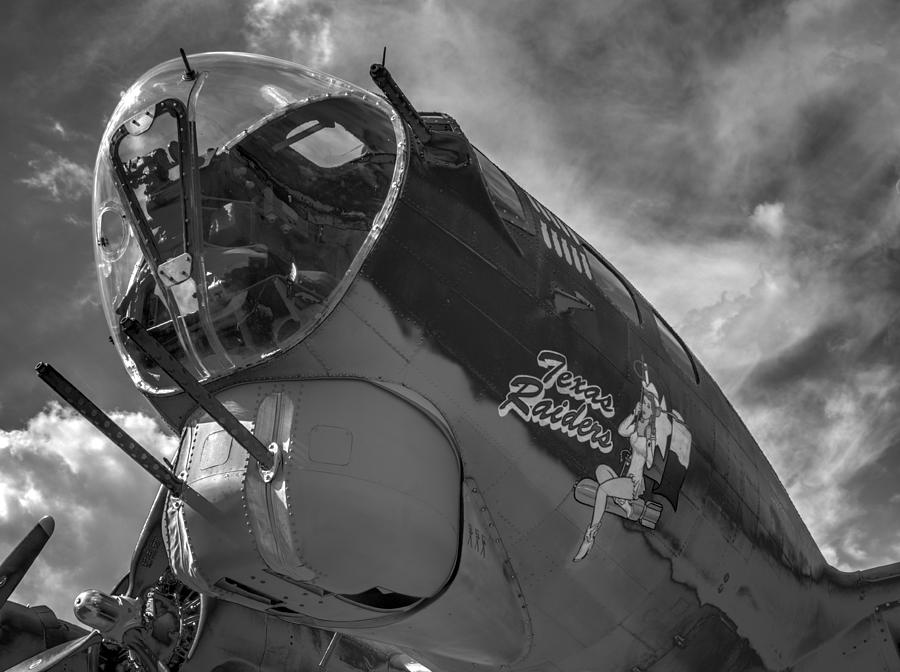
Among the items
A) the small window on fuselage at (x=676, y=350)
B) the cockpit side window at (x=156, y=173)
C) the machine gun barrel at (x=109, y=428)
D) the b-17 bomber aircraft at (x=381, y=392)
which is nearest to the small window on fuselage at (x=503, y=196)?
the b-17 bomber aircraft at (x=381, y=392)

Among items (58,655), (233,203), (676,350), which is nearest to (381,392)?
(233,203)

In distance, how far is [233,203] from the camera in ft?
21.0

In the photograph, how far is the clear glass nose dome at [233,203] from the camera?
627cm

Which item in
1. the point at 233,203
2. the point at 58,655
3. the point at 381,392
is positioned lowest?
the point at 58,655

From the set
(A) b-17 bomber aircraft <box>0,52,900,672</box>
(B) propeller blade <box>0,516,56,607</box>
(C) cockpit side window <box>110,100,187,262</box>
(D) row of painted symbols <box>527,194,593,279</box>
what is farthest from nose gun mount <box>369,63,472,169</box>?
(B) propeller blade <box>0,516,56,607</box>

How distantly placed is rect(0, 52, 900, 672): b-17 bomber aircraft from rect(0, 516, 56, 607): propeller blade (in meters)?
0.02

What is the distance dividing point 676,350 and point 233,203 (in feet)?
15.0

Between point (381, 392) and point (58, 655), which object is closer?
point (381, 392)

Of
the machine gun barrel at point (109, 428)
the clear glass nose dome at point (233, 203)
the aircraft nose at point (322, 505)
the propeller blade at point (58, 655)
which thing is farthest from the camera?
the propeller blade at point (58, 655)

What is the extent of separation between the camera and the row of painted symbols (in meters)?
7.77

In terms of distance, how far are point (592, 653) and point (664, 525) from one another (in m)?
1.29

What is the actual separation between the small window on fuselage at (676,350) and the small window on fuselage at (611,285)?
0.55 m

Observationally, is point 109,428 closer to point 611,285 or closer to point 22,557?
point 22,557

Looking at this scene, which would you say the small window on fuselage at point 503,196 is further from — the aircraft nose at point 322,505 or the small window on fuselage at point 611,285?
the aircraft nose at point 322,505
